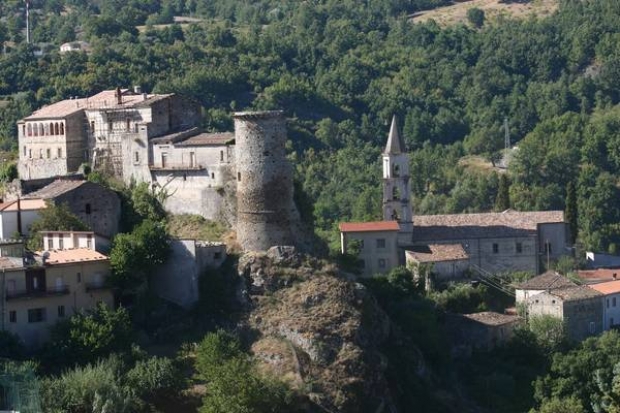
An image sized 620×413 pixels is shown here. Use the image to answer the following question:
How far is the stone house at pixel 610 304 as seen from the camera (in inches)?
2815

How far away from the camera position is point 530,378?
66188 mm

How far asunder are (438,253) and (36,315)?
19.4 m

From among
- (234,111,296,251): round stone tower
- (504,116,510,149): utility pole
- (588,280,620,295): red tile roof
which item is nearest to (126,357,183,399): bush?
(234,111,296,251): round stone tower

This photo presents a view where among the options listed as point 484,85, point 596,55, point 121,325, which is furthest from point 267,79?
point 121,325

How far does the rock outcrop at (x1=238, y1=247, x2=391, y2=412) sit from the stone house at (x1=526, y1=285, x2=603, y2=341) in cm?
897

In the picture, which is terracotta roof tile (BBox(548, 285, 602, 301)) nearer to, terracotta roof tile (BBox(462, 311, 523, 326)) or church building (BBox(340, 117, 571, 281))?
terracotta roof tile (BBox(462, 311, 523, 326))

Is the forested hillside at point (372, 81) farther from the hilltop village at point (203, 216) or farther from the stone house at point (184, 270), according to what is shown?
the stone house at point (184, 270)

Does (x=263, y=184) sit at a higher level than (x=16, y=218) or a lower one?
higher

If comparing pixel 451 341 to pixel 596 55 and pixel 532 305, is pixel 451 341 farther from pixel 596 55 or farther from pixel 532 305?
pixel 596 55

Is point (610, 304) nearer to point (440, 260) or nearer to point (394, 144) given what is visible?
point (440, 260)

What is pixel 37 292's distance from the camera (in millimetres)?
57000

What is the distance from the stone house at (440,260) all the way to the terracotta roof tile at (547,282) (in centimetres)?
243

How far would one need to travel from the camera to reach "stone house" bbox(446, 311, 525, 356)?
2650 inches

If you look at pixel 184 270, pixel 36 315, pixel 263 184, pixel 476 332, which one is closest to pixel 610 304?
pixel 476 332
